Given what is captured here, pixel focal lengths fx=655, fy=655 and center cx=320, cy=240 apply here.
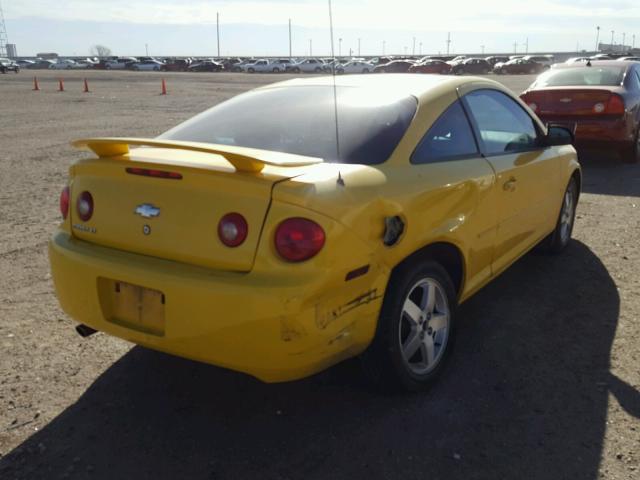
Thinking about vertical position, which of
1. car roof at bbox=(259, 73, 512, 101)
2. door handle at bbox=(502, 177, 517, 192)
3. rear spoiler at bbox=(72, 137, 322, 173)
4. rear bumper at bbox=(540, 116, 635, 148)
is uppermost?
car roof at bbox=(259, 73, 512, 101)

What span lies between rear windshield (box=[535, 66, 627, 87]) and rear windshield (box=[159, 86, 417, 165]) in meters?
7.58

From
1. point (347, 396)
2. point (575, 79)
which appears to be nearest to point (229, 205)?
point (347, 396)

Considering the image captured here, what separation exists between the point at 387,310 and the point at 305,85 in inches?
67.0

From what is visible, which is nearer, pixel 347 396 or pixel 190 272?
pixel 190 272

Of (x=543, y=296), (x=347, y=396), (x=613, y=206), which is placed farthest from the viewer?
(x=613, y=206)

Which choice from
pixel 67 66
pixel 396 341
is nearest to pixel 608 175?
pixel 396 341

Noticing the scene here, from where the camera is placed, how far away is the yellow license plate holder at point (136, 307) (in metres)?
2.89

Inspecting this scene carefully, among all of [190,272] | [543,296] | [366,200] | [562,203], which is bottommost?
[543,296]

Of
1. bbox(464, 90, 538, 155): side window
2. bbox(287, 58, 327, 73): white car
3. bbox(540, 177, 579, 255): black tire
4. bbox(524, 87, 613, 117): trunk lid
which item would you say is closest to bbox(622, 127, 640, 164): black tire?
bbox(524, 87, 613, 117): trunk lid

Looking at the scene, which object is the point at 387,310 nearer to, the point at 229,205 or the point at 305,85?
the point at 229,205

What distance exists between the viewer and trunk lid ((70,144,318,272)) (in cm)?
276

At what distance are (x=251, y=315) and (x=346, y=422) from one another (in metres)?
0.86

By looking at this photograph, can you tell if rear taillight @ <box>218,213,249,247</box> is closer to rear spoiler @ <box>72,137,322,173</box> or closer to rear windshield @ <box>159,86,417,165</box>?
rear spoiler @ <box>72,137,322,173</box>

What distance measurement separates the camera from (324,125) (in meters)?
3.47
